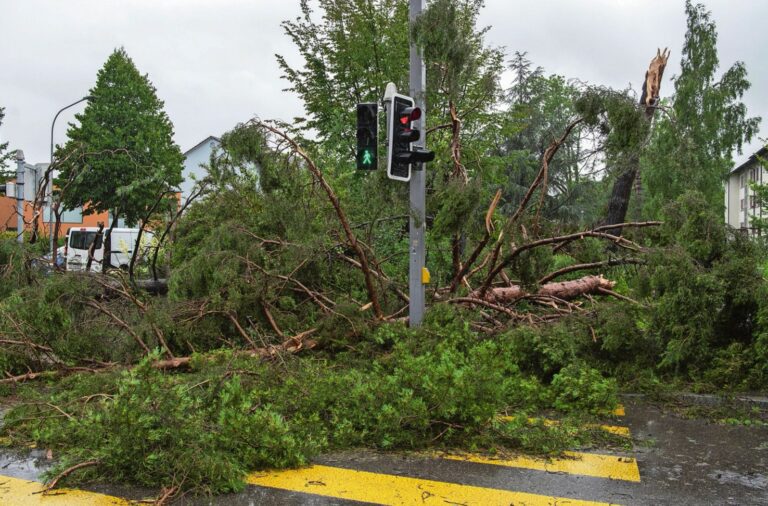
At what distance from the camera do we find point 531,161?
29.2m

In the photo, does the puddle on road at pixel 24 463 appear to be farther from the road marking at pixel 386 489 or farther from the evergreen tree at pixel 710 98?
the evergreen tree at pixel 710 98

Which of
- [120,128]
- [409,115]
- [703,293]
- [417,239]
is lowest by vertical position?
[703,293]

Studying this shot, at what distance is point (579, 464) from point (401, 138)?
441 cm

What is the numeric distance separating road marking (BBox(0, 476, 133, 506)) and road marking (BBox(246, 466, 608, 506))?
909 millimetres

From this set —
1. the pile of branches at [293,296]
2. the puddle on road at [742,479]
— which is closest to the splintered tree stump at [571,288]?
the pile of branches at [293,296]

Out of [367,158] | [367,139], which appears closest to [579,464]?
[367,158]

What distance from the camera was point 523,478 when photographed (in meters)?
4.63

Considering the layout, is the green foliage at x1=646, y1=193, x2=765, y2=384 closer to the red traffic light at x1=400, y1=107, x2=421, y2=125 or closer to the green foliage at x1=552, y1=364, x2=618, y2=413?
the green foliage at x1=552, y1=364, x2=618, y2=413

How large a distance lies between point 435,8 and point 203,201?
16.2ft

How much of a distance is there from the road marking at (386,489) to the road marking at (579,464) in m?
0.55

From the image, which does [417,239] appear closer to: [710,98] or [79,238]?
[79,238]

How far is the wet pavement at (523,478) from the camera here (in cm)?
427

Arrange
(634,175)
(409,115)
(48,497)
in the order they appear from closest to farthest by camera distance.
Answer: (48,497), (409,115), (634,175)

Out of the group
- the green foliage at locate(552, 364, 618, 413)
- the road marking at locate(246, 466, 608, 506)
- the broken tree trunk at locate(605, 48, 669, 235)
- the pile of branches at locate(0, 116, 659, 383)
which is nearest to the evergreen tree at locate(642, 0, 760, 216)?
the broken tree trunk at locate(605, 48, 669, 235)
